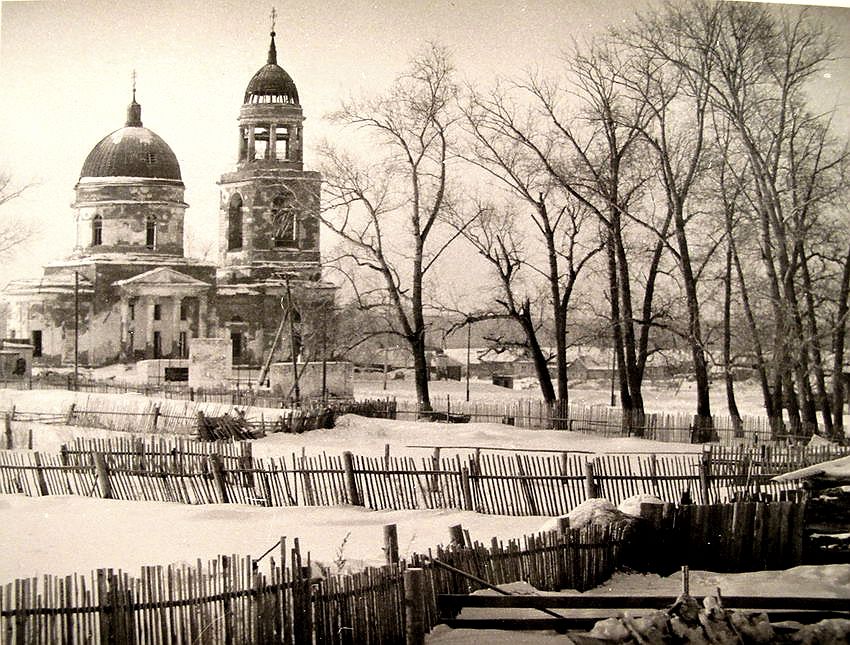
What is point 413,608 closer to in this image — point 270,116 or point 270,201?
point 270,116

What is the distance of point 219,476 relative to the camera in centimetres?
758

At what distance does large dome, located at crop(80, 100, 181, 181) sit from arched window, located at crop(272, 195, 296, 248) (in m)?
0.82

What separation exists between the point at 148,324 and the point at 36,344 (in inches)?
41.9

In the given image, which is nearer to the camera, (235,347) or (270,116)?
(270,116)

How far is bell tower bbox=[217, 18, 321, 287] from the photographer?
7158 millimetres

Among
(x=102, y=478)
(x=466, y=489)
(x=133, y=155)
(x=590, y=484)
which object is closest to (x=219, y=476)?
(x=102, y=478)

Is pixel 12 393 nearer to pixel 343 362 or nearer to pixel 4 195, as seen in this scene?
pixel 4 195

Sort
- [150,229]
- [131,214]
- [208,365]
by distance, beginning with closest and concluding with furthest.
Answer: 1. [208,365]
2. [150,229]
3. [131,214]

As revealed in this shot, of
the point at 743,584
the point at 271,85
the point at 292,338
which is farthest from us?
the point at 292,338

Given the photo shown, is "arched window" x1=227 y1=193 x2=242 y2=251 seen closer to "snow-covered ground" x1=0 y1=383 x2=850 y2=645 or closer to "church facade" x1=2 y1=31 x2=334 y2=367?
"church facade" x1=2 y1=31 x2=334 y2=367

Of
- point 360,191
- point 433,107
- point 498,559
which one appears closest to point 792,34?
point 433,107

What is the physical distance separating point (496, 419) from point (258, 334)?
2261 millimetres

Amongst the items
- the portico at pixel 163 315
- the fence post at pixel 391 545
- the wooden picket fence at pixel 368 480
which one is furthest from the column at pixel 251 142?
the fence post at pixel 391 545

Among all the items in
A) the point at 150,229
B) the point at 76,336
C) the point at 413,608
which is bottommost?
the point at 413,608
